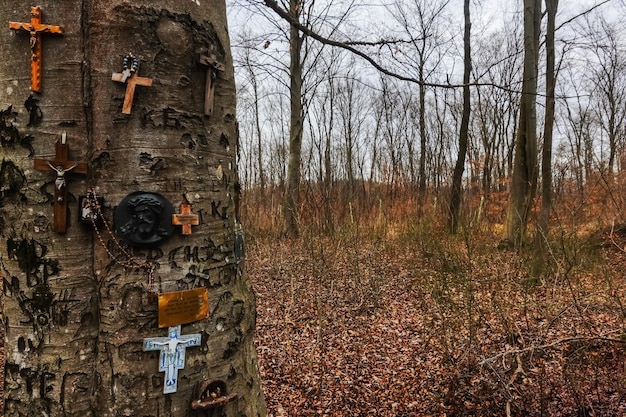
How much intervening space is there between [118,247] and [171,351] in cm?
30

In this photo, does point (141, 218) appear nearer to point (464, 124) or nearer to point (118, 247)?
point (118, 247)

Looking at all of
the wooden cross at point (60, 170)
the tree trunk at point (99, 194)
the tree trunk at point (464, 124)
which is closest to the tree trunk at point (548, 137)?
the tree trunk at point (464, 124)

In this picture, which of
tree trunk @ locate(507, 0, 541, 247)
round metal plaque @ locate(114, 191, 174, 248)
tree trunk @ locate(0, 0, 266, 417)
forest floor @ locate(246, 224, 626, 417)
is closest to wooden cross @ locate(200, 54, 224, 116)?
tree trunk @ locate(0, 0, 266, 417)

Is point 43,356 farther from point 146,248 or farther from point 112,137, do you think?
point 112,137

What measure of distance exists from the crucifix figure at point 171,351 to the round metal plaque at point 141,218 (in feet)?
0.80

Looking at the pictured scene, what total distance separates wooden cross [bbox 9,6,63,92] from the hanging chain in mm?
302

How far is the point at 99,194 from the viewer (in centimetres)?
105

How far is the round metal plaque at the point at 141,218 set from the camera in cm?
105

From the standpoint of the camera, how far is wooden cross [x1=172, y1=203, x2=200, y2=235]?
3.61ft

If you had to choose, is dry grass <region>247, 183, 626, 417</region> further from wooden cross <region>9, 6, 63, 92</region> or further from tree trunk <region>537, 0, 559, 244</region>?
wooden cross <region>9, 6, 63, 92</region>

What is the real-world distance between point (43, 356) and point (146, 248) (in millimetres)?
379

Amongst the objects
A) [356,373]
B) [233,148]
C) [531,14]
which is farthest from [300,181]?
[233,148]

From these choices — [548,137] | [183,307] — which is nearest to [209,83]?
[183,307]

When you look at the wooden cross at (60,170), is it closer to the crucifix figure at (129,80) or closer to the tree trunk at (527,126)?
the crucifix figure at (129,80)
